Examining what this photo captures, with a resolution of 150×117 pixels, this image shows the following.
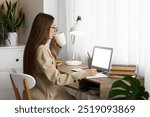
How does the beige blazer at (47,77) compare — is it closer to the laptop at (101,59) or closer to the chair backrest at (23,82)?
the chair backrest at (23,82)

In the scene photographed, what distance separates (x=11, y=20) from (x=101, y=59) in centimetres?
159

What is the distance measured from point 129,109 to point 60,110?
0.38m

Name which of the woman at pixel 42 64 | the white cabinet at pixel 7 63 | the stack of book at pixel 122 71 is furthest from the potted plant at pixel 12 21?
the stack of book at pixel 122 71

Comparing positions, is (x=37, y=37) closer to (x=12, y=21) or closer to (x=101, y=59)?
(x=101, y=59)

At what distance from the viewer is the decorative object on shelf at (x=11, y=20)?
4145 millimetres

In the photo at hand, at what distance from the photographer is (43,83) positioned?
2.58m

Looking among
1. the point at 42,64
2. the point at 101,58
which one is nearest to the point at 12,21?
the point at 101,58

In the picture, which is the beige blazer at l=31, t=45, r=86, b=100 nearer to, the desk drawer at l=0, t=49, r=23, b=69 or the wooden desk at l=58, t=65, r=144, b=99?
the wooden desk at l=58, t=65, r=144, b=99

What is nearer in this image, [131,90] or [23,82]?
[131,90]

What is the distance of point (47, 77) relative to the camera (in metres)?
2.49

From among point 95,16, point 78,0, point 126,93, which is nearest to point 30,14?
point 78,0

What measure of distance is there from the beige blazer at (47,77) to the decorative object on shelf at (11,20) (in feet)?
5.59

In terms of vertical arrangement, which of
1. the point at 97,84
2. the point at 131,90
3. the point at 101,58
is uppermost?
the point at 101,58

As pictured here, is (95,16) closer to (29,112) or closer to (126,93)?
(126,93)
